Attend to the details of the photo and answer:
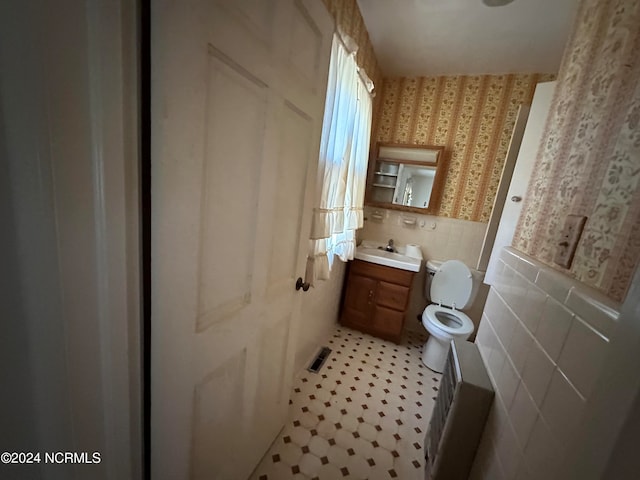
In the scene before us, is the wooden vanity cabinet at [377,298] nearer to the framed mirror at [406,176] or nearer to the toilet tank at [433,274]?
the toilet tank at [433,274]

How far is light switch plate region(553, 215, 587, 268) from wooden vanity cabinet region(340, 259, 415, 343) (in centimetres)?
147

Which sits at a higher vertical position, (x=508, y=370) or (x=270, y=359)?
(x=508, y=370)

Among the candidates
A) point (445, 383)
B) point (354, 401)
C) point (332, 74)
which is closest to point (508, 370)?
point (445, 383)

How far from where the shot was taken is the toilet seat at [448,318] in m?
1.84

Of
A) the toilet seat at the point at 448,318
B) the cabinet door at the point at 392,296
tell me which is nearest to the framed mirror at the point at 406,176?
the cabinet door at the point at 392,296

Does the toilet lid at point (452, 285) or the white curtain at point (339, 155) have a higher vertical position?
the white curtain at point (339, 155)

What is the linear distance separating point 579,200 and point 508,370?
1.82ft

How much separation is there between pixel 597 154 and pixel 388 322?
6.28ft

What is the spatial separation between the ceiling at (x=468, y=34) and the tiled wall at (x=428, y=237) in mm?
1324

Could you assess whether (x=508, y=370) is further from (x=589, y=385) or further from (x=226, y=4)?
(x=226, y=4)

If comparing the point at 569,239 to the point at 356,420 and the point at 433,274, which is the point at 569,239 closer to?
the point at 356,420

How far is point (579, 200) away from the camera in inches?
25.4

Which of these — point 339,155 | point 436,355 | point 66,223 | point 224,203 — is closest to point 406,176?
point 339,155

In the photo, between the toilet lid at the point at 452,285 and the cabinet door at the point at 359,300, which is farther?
the cabinet door at the point at 359,300
